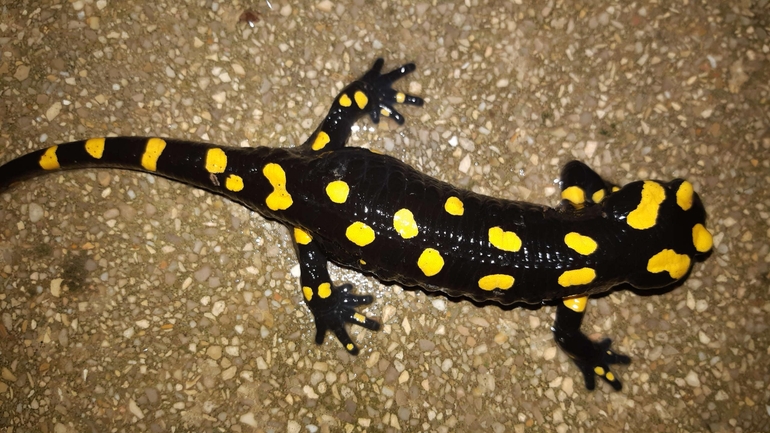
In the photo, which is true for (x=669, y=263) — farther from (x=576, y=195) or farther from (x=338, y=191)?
(x=338, y=191)

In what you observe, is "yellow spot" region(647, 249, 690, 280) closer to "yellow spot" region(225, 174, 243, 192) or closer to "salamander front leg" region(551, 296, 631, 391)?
"salamander front leg" region(551, 296, 631, 391)

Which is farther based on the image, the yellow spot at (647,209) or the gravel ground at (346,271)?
the gravel ground at (346,271)

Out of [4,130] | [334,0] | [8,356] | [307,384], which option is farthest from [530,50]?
[8,356]

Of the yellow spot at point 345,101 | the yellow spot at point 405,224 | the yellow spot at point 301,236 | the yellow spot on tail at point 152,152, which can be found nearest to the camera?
the yellow spot at point 405,224

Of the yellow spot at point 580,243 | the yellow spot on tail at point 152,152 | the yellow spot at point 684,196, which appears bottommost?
the yellow spot on tail at point 152,152

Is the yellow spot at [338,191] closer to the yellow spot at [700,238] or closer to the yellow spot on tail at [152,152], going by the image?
the yellow spot on tail at [152,152]

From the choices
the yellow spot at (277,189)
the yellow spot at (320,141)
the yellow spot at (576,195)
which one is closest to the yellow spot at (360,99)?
the yellow spot at (320,141)

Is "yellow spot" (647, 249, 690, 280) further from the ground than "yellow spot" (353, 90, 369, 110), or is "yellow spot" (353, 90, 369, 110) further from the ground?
"yellow spot" (647, 249, 690, 280)

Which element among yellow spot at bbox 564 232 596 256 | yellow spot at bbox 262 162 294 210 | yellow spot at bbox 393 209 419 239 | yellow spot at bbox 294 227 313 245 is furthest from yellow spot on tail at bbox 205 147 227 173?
yellow spot at bbox 564 232 596 256
